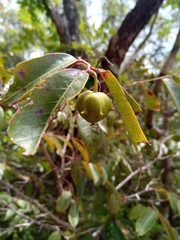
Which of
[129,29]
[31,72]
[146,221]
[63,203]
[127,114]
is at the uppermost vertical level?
[129,29]

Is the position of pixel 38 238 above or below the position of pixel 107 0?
below

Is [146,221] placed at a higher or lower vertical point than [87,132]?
lower

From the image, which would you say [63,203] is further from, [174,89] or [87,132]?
[174,89]

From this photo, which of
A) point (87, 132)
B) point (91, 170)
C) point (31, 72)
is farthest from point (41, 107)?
point (91, 170)

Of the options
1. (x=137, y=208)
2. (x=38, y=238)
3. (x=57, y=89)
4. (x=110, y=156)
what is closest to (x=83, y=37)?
(x=110, y=156)

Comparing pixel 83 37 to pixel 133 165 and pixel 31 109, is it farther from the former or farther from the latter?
pixel 31 109

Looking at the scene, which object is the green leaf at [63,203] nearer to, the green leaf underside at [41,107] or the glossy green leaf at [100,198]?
the glossy green leaf at [100,198]
